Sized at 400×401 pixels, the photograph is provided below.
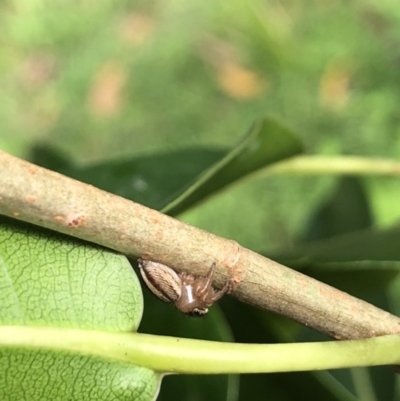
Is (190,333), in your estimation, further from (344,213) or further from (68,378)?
(344,213)

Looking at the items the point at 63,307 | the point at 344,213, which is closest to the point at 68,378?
the point at 63,307

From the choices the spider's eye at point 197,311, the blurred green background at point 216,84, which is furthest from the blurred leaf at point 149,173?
the blurred green background at point 216,84

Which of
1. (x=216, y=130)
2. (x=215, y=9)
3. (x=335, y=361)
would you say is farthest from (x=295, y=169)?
(x=215, y=9)

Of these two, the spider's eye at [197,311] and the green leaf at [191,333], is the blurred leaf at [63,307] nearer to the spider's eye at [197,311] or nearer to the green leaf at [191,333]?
the spider's eye at [197,311]

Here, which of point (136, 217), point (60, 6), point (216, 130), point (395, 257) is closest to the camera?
point (136, 217)

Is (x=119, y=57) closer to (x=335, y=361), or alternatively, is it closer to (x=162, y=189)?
(x=162, y=189)

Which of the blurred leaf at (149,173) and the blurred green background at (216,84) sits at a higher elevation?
the blurred leaf at (149,173)

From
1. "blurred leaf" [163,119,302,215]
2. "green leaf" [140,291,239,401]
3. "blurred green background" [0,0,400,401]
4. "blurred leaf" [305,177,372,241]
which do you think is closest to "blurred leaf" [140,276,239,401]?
"green leaf" [140,291,239,401]
